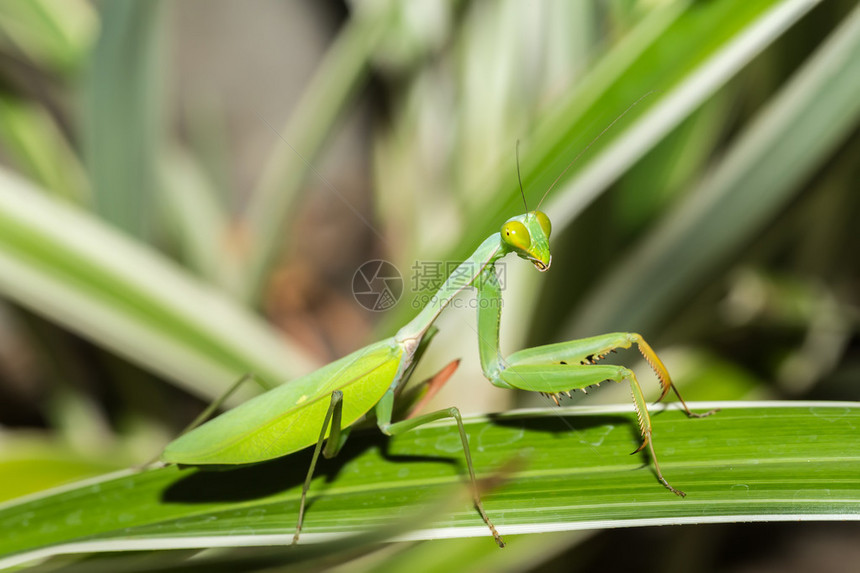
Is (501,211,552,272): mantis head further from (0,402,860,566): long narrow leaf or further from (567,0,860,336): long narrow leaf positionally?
(567,0,860,336): long narrow leaf

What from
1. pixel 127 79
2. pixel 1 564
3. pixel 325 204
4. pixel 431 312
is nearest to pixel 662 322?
pixel 431 312

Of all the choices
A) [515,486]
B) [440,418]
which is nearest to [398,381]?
[440,418]

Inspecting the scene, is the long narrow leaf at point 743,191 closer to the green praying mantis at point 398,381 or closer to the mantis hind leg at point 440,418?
the green praying mantis at point 398,381

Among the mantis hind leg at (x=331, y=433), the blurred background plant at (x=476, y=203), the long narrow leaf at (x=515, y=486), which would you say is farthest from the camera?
the blurred background plant at (x=476, y=203)

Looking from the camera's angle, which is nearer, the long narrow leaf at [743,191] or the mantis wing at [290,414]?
the mantis wing at [290,414]

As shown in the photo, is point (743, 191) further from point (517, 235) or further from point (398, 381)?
point (398, 381)

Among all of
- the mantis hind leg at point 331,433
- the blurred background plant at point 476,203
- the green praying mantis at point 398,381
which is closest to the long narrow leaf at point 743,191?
the blurred background plant at point 476,203

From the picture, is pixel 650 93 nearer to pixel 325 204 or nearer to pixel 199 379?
pixel 199 379
